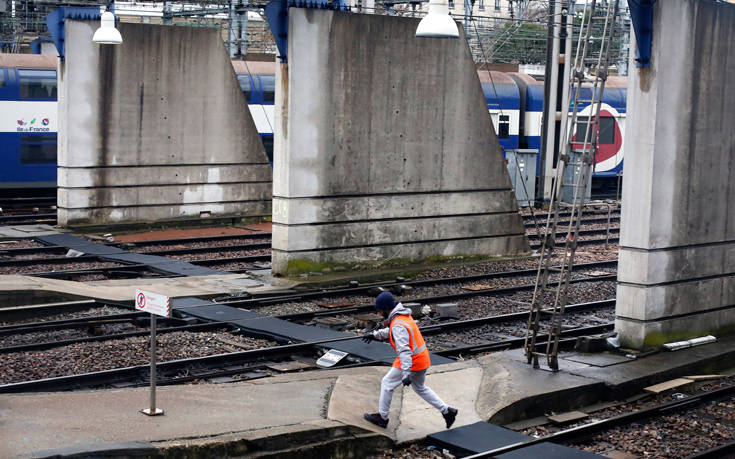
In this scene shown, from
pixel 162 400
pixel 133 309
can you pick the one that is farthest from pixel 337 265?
pixel 162 400

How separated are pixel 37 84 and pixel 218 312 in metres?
15.8

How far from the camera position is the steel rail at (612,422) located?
9.93m

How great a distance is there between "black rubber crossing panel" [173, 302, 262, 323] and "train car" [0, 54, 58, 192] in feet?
47.7

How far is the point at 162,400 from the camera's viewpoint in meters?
10.6

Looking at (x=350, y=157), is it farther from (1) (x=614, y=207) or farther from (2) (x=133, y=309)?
(1) (x=614, y=207)

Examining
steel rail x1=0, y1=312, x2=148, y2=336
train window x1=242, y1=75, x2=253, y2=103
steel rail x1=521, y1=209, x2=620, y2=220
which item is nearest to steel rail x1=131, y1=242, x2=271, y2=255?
steel rail x1=0, y1=312, x2=148, y2=336

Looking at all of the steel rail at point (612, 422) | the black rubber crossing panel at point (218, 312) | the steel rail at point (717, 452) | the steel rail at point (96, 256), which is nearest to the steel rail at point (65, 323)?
the black rubber crossing panel at point (218, 312)

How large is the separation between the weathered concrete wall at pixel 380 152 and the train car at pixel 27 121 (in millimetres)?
12670

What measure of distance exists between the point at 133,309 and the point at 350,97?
250 inches

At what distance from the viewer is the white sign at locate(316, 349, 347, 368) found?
13.5m

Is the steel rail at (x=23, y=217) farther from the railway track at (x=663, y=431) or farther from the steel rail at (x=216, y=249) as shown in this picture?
the railway track at (x=663, y=431)

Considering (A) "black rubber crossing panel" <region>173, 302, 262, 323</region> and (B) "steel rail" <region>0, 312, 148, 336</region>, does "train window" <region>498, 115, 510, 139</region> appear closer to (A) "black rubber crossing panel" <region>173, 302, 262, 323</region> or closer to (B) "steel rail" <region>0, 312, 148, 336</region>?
(A) "black rubber crossing panel" <region>173, 302, 262, 323</region>

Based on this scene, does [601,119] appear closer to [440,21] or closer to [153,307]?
[440,21]

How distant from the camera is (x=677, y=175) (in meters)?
14.0
